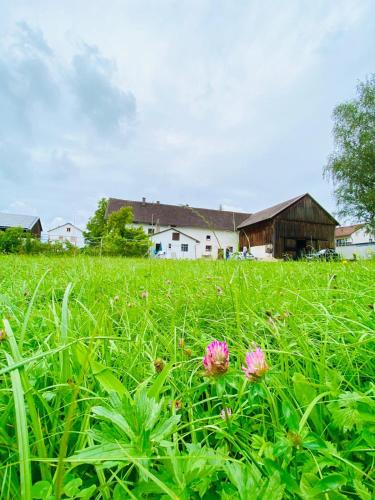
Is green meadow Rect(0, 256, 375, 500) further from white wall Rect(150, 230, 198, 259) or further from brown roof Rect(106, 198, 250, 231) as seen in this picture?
brown roof Rect(106, 198, 250, 231)

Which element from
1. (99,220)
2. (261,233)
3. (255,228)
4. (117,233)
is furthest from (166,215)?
(117,233)

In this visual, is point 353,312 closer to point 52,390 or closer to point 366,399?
point 366,399

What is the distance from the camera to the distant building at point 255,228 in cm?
3142

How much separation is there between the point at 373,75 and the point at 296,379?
2621 centimetres

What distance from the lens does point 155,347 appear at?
968 mm

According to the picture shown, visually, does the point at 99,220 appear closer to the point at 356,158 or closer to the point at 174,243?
the point at 174,243

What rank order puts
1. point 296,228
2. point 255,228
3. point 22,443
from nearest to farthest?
point 22,443, point 296,228, point 255,228

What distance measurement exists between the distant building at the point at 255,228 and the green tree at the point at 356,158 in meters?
4.82

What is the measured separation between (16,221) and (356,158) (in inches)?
1603

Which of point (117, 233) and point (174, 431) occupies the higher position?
point (117, 233)

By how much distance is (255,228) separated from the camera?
118 ft

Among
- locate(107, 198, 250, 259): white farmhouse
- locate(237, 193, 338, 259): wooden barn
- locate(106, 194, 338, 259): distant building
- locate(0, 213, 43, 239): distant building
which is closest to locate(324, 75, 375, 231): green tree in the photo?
locate(106, 194, 338, 259): distant building

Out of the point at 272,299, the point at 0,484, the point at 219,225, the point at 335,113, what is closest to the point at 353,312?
the point at 272,299

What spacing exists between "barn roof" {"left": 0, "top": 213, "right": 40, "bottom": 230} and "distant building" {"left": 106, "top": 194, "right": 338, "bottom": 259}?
434 inches
